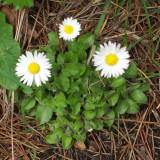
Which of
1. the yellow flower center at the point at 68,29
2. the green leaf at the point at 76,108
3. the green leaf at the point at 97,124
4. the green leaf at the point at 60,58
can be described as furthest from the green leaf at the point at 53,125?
the yellow flower center at the point at 68,29

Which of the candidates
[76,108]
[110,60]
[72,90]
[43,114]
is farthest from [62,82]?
[110,60]

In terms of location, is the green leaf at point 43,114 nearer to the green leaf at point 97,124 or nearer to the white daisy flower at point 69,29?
the green leaf at point 97,124

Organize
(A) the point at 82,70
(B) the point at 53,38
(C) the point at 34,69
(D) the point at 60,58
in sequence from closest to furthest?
(C) the point at 34,69
(A) the point at 82,70
(D) the point at 60,58
(B) the point at 53,38

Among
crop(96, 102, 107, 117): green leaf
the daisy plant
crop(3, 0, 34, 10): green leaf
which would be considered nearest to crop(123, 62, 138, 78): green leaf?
the daisy plant

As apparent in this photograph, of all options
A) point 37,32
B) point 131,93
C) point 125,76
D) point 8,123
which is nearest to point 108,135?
point 131,93

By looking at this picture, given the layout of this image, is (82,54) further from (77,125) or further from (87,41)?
(77,125)

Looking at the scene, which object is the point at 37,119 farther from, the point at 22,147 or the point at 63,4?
the point at 63,4
